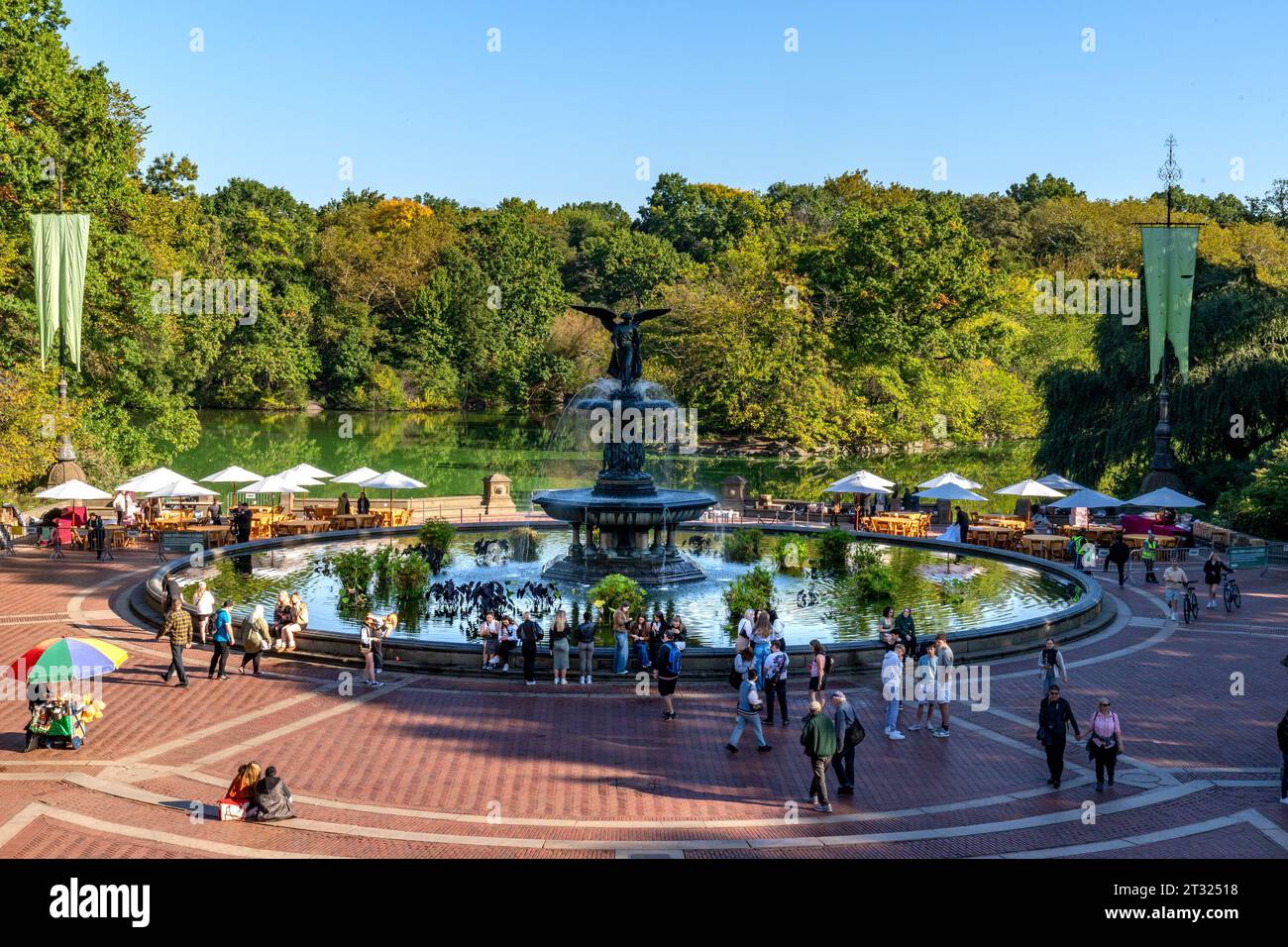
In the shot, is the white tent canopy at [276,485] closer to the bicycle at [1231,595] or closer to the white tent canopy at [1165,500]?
the white tent canopy at [1165,500]

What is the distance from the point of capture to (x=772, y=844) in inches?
527

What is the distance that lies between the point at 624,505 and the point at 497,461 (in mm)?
47400

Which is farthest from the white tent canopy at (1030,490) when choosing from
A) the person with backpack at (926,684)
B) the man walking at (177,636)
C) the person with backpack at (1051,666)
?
the man walking at (177,636)

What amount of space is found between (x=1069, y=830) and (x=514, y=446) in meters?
72.0

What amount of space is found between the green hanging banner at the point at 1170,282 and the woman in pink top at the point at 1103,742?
31288 mm

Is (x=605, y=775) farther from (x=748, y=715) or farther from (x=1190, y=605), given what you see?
(x=1190, y=605)

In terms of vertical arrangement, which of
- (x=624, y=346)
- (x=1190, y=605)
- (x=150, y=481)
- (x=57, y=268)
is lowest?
(x=1190, y=605)

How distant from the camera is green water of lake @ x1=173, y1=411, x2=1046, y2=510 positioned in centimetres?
6531

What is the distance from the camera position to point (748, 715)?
16.8m

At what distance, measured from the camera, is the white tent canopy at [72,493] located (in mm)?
35125

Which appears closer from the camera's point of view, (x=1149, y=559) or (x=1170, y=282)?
(x=1149, y=559)

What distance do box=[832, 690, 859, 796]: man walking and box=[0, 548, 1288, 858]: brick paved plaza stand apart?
0.86 feet

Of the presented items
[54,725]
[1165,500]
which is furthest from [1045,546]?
[54,725]

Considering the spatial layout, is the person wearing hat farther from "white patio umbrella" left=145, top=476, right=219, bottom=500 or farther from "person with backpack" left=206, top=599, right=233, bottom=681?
"white patio umbrella" left=145, top=476, right=219, bottom=500
